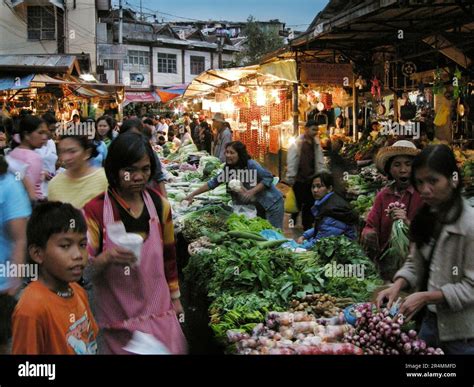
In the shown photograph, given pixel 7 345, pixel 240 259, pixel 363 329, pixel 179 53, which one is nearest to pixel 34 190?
pixel 7 345

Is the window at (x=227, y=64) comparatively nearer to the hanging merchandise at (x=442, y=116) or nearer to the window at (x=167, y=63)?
the window at (x=167, y=63)

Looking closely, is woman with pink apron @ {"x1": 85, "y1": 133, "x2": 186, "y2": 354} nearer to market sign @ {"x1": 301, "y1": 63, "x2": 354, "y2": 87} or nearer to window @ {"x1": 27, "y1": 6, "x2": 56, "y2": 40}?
market sign @ {"x1": 301, "y1": 63, "x2": 354, "y2": 87}

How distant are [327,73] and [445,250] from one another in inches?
337

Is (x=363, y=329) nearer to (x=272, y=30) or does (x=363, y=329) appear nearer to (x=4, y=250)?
(x=4, y=250)

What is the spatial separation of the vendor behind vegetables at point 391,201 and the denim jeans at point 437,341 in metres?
1.21

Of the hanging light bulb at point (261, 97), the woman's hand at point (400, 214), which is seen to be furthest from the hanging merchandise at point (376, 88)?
the woman's hand at point (400, 214)

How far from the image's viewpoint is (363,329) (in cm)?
324

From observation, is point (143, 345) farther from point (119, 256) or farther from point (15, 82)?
point (15, 82)

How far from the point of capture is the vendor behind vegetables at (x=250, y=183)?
6422mm

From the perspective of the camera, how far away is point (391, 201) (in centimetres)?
419

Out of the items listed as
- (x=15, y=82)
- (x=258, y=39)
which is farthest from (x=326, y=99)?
(x=15, y=82)
